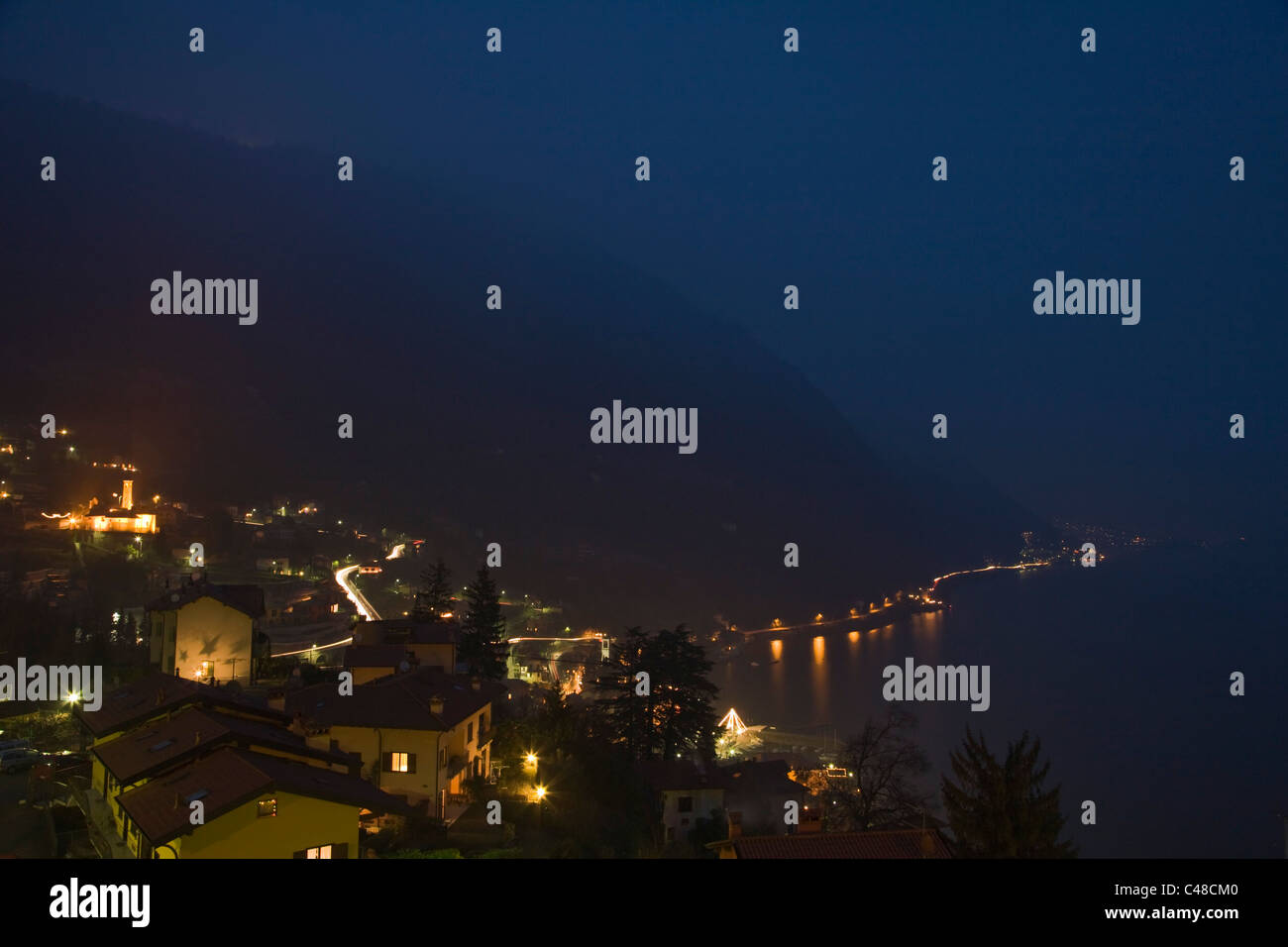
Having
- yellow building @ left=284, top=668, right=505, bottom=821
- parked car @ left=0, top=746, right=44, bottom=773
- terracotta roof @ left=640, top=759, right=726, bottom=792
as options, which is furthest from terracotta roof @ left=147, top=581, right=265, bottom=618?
terracotta roof @ left=640, top=759, right=726, bottom=792

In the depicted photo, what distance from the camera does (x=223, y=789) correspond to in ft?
26.0

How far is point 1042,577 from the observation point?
113 meters

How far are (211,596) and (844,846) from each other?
657 inches

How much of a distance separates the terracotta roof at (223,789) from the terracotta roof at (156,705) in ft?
9.17

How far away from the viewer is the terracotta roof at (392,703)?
14.5 m

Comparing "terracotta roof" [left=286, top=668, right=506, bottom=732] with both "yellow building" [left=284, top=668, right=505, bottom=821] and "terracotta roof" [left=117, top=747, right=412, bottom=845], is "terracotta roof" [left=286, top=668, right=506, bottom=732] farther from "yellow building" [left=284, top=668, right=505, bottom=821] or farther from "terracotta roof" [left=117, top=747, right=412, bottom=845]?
"terracotta roof" [left=117, top=747, right=412, bottom=845]

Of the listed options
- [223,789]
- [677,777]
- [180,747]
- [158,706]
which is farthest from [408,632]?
[223,789]

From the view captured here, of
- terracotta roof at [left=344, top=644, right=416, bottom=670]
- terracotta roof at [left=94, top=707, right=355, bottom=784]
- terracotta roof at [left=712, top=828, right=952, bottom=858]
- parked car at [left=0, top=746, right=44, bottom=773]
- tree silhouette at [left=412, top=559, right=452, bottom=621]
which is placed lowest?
terracotta roof at [left=712, top=828, right=952, bottom=858]

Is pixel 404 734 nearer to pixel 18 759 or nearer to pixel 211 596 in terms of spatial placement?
pixel 18 759

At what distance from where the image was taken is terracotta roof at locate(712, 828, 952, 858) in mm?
9367

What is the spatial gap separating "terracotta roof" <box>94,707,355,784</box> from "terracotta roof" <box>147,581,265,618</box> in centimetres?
932

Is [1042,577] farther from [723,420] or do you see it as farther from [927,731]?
[927,731]

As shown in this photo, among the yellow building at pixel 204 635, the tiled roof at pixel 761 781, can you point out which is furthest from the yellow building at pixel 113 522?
the tiled roof at pixel 761 781

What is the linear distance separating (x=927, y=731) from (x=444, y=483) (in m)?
59.9
